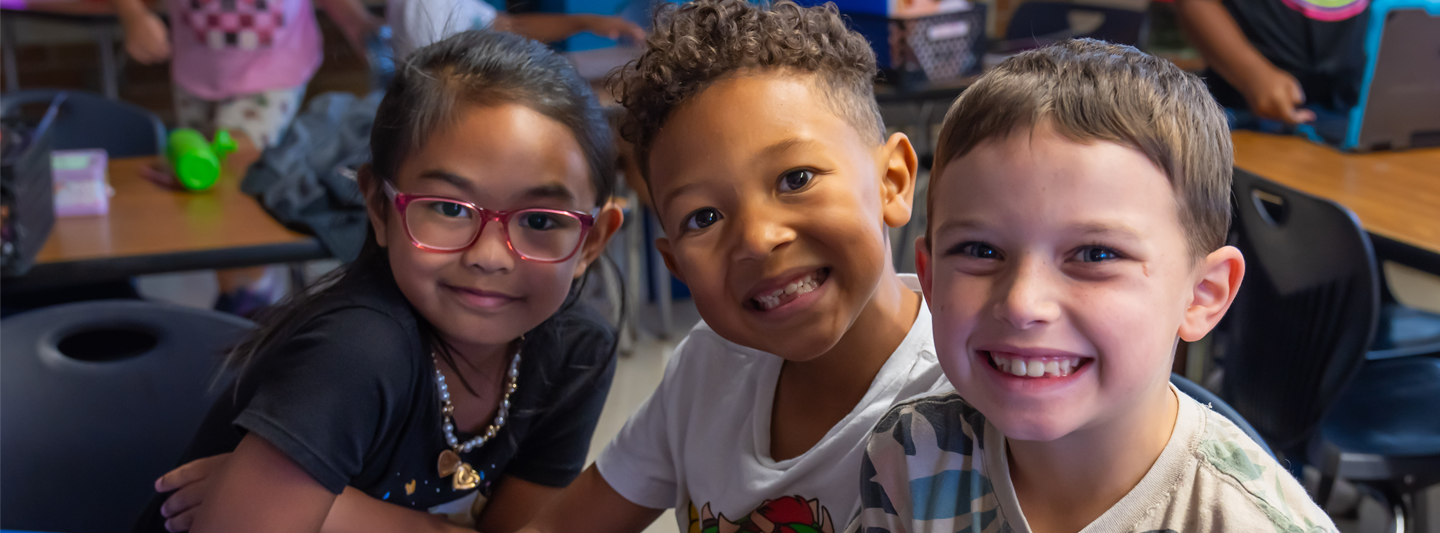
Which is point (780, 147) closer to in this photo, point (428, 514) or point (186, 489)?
point (428, 514)

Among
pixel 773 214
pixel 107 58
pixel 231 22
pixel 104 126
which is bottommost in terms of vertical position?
pixel 107 58

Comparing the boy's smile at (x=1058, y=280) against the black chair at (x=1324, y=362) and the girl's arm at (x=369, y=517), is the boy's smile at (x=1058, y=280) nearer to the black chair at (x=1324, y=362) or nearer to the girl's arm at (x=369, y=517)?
the girl's arm at (x=369, y=517)

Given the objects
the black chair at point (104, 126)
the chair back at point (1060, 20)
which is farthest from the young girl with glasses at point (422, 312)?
the chair back at point (1060, 20)

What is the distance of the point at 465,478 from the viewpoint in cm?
120

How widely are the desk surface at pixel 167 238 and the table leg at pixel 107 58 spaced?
3461mm

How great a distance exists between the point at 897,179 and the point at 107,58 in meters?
5.21

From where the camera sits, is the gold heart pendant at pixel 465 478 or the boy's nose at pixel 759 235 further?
the gold heart pendant at pixel 465 478

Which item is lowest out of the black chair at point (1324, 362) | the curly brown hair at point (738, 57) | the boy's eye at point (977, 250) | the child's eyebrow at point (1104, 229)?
the black chair at point (1324, 362)

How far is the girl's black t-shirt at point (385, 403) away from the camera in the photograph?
0.98 metres

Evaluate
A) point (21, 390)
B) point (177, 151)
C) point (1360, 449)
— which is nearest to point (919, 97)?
point (1360, 449)

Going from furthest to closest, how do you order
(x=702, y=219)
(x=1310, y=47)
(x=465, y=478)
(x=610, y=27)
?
(x=610, y=27)
(x=1310, y=47)
(x=465, y=478)
(x=702, y=219)

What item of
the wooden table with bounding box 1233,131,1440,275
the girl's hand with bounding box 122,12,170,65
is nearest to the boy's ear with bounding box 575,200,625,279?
the wooden table with bounding box 1233,131,1440,275

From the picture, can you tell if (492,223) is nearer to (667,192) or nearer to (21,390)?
(667,192)

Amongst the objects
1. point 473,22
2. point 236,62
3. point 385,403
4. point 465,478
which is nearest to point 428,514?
point 465,478
